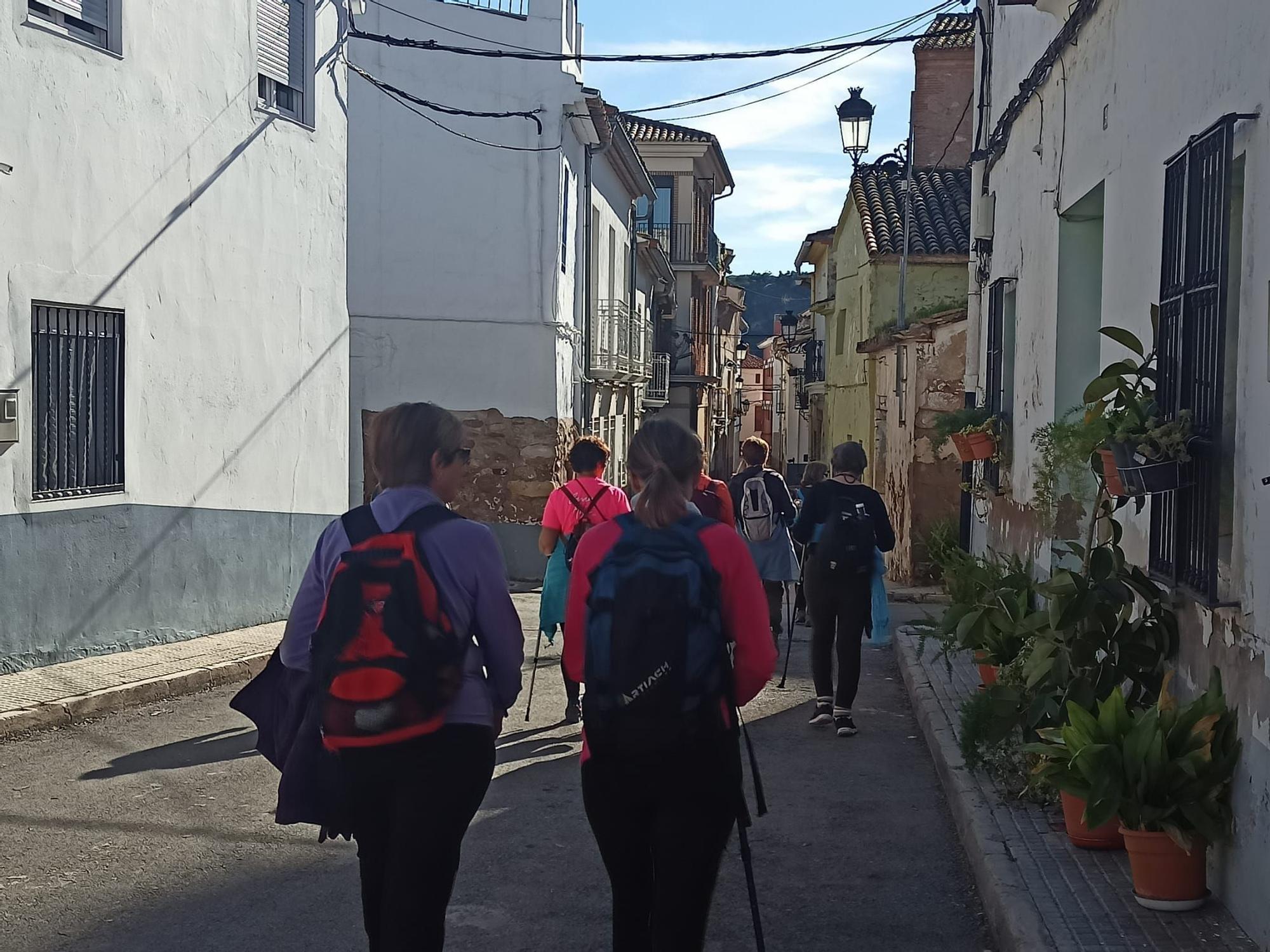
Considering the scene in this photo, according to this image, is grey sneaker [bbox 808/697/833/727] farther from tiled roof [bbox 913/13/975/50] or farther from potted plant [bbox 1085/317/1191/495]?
tiled roof [bbox 913/13/975/50]

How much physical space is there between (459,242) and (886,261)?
400 inches

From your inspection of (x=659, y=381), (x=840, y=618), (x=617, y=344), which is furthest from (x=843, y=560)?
(x=659, y=381)

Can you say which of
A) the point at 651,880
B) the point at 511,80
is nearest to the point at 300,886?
the point at 651,880

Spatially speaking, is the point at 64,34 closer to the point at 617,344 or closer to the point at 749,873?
the point at 749,873

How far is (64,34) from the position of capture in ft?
30.6

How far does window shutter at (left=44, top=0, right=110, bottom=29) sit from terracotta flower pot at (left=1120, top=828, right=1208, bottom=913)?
8.24 metres

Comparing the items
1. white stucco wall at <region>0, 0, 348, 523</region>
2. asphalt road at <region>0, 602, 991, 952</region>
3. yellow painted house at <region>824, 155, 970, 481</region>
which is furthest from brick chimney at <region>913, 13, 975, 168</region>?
asphalt road at <region>0, 602, 991, 952</region>

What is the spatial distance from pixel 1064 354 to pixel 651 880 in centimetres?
594

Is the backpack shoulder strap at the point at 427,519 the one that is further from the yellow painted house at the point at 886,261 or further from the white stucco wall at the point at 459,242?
the yellow painted house at the point at 886,261

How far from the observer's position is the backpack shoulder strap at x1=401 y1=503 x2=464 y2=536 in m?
3.56

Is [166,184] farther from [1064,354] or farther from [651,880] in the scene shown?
[651,880]

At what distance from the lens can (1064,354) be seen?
8.78m

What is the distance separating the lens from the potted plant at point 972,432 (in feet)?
35.2

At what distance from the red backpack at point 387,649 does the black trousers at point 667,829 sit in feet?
1.66
